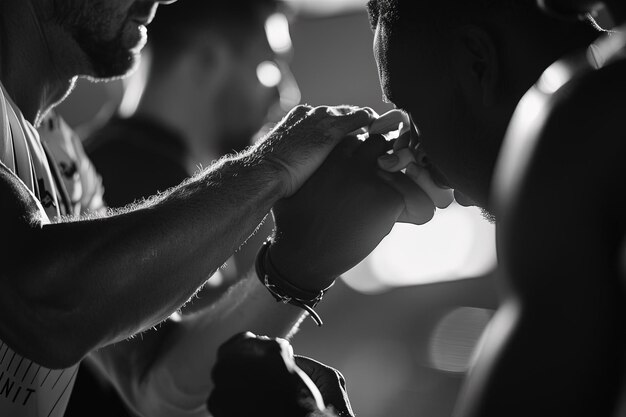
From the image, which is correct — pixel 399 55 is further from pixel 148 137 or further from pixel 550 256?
pixel 148 137

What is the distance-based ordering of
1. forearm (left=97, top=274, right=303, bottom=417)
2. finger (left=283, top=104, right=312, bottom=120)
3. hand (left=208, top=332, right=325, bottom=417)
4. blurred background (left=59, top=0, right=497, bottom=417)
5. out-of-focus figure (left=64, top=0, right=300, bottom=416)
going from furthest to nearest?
blurred background (left=59, top=0, right=497, bottom=417)
out-of-focus figure (left=64, top=0, right=300, bottom=416)
forearm (left=97, top=274, right=303, bottom=417)
finger (left=283, top=104, right=312, bottom=120)
hand (left=208, top=332, right=325, bottom=417)

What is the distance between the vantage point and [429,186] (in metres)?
1.43

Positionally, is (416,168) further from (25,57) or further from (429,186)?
(25,57)

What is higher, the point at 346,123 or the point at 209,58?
the point at 346,123

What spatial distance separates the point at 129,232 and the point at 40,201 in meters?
0.42

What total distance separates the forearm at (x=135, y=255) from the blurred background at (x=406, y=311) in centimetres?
396

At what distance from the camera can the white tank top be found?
145cm

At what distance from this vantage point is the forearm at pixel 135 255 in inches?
46.8

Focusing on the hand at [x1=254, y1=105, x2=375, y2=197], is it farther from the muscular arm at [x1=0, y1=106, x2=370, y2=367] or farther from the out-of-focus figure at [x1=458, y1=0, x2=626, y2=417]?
the out-of-focus figure at [x1=458, y1=0, x2=626, y2=417]

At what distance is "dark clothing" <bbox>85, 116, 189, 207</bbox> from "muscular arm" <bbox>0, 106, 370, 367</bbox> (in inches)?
41.3

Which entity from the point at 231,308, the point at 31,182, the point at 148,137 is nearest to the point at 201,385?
the point at 231,308

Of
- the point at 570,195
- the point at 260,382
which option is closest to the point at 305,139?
the point at 260,382

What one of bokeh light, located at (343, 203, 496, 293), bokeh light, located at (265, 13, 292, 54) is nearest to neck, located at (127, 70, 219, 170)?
bokeh light, located at (265, 13, 292, 54)

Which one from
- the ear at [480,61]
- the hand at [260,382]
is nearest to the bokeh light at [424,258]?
the hand at [260,382]
